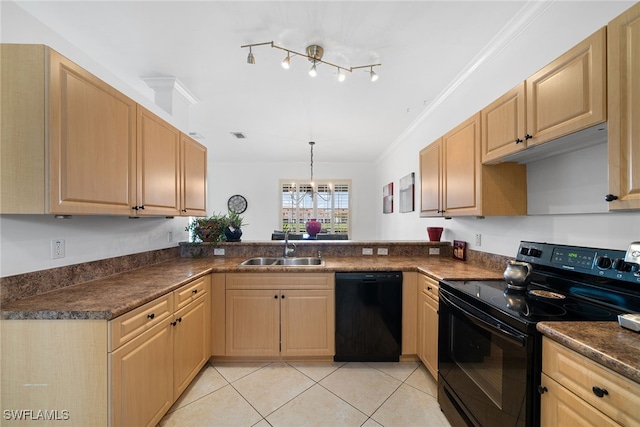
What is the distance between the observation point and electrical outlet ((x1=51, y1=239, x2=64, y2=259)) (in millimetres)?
1481

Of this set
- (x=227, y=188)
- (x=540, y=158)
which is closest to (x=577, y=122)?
(x=540, y=158)

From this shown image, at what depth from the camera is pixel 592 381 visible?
818 millimetres

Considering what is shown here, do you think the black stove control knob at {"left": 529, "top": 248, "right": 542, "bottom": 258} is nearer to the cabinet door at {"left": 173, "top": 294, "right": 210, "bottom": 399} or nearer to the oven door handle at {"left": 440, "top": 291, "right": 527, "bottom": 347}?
the oven door handle at {"left": 440, "top": 291, "right": 527, "bottom": 347}

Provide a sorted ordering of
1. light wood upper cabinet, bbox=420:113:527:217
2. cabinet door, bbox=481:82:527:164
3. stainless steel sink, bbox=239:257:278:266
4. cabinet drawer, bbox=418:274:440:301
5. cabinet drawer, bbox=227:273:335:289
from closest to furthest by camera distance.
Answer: cabinet door, bbox=481:82:527:164 → light wood upper cabinet, bbox=420:113:527:217 → cabinet drawer, bbox=418:274:440:301 → cabinet drawer, bbox=227:273:335:289 → stainless steel sink, bbox=239:257:278:266

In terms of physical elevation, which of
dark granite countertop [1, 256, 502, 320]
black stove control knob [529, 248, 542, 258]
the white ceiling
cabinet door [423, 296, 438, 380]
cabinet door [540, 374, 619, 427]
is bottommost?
cabinet door [423, 296, 438, 380]

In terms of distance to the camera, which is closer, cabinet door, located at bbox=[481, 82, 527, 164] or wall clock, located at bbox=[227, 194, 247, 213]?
cabinet door, located at bbox=[481, 82, 527, 164]

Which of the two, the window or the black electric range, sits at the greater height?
the window

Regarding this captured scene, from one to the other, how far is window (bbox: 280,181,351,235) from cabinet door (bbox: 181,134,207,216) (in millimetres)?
3967

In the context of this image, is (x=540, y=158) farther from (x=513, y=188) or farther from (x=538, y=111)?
(x=538, y=111)

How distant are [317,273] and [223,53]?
2.13 meters

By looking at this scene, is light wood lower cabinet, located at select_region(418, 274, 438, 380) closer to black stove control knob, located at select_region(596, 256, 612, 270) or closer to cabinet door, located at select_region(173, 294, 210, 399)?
black stove control knob, located at select_region(596, 256, 612, 270)

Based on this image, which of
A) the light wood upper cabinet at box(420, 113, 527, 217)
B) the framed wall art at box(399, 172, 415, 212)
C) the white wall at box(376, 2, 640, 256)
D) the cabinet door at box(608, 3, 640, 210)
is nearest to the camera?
the cabinet door at box(608, 3, 640, 210)

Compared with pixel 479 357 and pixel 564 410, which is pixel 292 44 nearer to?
pixel 479 357

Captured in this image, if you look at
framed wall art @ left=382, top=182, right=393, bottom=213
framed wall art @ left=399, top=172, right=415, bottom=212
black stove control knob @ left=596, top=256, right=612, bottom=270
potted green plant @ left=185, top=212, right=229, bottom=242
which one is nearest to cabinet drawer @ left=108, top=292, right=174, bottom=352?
potted green plant @ left=185, top=212, right=229, bottom=242
